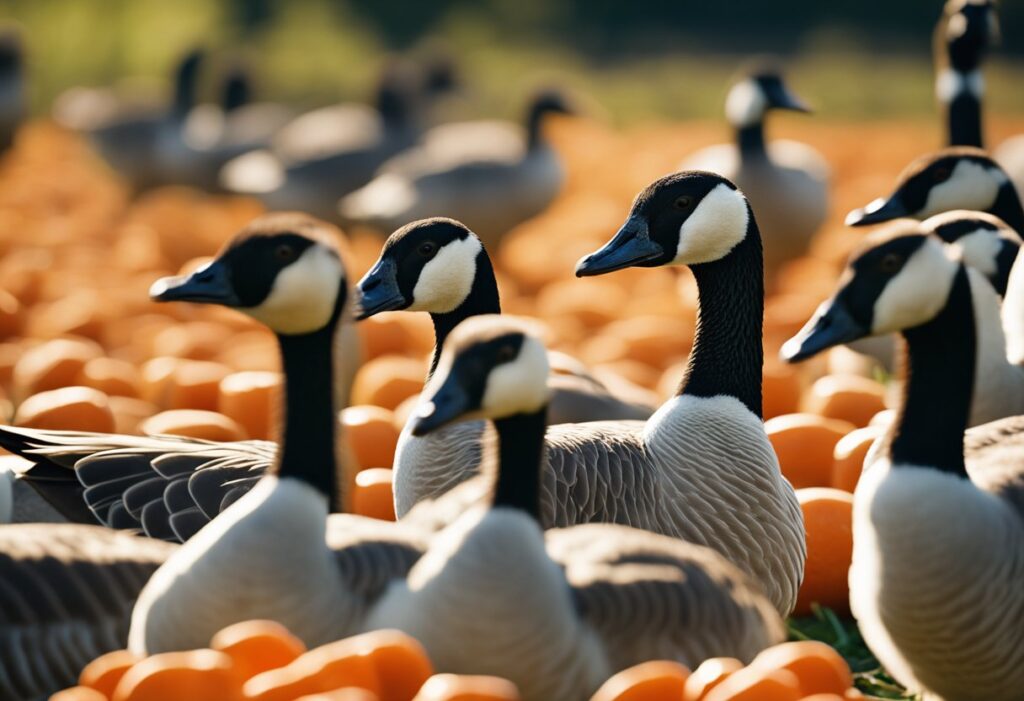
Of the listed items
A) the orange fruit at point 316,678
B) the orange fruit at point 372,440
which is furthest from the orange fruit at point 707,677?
the orange fruit at point 372,440

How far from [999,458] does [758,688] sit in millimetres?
1046

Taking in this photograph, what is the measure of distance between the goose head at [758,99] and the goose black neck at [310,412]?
6424mm

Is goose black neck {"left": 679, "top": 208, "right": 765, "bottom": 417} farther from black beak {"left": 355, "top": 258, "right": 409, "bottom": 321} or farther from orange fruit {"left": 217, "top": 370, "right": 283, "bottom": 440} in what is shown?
orange fruit {"left": 217, "top": 370, "right": 283, "bottom": 440}

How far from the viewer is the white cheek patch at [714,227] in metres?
3.97

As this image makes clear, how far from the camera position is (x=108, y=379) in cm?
582

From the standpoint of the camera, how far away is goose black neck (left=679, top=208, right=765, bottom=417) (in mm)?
4043

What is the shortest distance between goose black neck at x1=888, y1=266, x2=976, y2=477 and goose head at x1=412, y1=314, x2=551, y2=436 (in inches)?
31.0

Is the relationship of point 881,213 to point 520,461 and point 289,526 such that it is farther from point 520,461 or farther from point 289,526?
point 289,526

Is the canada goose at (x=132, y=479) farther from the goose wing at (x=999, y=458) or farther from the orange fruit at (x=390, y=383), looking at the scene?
the orange fruit at (x=390, y=383)

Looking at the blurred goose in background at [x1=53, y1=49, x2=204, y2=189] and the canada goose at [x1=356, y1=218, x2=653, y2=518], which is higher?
the blurred goose in background at [x1=53, y1=49, x2=204, y2=189]

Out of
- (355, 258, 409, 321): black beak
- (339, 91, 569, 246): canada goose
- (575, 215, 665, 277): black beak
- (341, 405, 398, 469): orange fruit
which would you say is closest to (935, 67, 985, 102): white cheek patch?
(339, 91, 569, 246): canada goose

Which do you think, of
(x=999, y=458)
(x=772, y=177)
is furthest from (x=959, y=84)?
(x=999, y=458)

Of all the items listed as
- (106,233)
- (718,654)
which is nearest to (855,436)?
(718,654)

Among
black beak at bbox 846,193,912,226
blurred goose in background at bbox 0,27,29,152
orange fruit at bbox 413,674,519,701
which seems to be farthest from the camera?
blurred goose in background at bbox 0,27,29,152
